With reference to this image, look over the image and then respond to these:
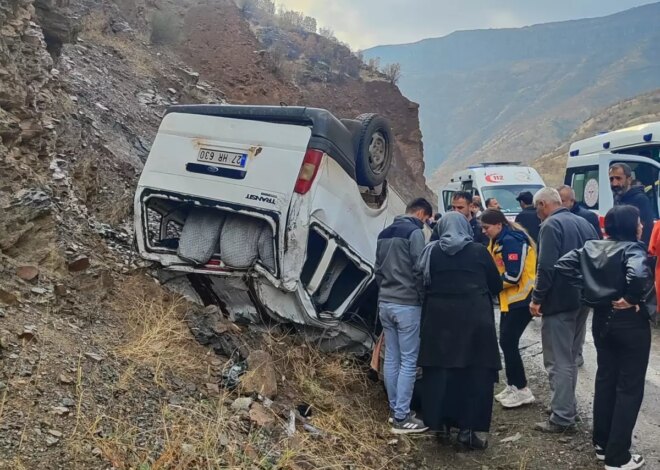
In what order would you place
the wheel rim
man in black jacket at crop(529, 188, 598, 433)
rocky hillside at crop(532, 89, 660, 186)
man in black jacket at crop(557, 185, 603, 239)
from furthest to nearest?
rocky hillside at crop(532, 89, 660, 186)
man in black jacket at crop(557, 185, 603, 239)
the wheel rim
man in black jacket at crop(529, 188, 598, 433)

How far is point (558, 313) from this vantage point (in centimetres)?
426

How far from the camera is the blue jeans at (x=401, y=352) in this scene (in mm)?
4340

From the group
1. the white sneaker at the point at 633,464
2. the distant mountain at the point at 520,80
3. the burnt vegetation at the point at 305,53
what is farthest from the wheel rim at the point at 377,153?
the distant mountain at the point at 520,80

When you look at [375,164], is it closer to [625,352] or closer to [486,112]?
[625,352]

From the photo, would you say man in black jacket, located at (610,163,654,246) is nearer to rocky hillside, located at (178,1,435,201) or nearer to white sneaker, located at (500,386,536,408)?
white sneaker, located at (500,386,536,408)

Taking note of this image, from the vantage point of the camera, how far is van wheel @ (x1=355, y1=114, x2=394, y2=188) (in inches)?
204

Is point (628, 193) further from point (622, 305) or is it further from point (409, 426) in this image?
point (409, 426)

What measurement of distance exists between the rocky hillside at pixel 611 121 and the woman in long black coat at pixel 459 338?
3621 cm

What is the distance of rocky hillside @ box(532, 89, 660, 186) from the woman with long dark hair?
3633 cm

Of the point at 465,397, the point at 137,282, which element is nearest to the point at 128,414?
the point at 137,282

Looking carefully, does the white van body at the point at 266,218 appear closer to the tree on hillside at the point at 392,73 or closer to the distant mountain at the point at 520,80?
the tree on hillside at the point at 392,73

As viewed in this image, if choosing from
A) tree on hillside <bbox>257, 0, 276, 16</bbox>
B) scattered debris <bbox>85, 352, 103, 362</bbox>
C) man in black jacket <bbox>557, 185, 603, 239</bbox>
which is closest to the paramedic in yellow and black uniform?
man in black jacket <bbox>557, 185, 603, 239</bbox>

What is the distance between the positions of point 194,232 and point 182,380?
1.51 m

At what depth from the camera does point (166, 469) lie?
2.75 metres
